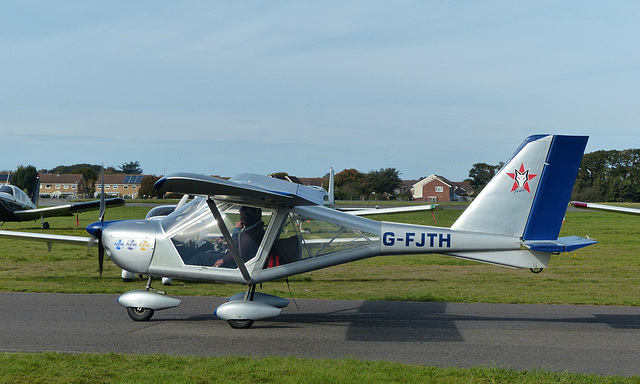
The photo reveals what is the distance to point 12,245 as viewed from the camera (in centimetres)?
2294

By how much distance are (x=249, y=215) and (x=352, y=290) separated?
477 centimetres

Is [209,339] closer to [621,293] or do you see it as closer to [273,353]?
[273,353]

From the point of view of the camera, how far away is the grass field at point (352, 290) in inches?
229

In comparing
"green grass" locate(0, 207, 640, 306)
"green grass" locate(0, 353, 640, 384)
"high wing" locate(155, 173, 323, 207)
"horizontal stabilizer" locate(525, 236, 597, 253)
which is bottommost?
"green grass" locate(0, 207, 640, 306)

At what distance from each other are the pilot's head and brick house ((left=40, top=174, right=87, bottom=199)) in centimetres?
11546

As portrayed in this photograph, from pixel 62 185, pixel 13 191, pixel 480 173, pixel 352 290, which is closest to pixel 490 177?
pixel 480 173

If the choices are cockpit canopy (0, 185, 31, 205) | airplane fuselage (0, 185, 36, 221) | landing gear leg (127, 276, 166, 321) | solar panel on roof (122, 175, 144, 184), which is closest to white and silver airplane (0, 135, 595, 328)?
landing gear leg (127, 276, 166, 321)

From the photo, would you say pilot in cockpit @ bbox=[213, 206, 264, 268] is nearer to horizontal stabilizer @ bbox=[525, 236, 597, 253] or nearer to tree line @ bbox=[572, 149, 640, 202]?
horizontal stabilizer @ bbox=[525, 236, 597, 253]

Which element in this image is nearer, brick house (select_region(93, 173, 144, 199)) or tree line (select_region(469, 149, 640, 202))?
tree line (select_region(469, 149, 640, 202))

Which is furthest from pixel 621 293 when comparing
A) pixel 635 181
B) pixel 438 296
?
pixel 635 181

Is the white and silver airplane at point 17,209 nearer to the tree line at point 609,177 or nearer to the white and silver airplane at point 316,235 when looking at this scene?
the white and silver airplane at point 316,235

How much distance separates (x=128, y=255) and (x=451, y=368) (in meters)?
5.03

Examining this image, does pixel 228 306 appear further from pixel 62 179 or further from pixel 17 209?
pixel 62 179

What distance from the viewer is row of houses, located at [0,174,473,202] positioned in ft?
365
